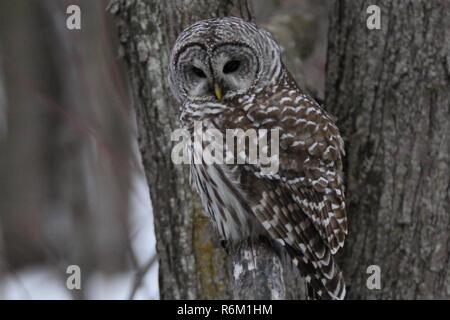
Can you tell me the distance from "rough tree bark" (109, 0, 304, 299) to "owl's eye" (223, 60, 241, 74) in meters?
0.72

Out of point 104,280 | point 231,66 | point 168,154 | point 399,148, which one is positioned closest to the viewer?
point 231,66

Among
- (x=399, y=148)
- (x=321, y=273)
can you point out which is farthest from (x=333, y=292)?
(x=399, y=148)

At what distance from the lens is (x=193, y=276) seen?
4.52 metres

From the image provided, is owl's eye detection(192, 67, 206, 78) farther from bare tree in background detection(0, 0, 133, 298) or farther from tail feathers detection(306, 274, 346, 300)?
bare tree in background detection(0, 0, 133, 298)

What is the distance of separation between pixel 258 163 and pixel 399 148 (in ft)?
3.42

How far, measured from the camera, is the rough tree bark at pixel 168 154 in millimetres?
4500

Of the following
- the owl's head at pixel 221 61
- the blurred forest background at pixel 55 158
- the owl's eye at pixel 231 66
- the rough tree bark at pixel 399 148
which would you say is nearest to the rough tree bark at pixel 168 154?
the owl's head at pixel 221 61

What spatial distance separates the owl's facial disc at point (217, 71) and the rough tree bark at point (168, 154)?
617 millimetres

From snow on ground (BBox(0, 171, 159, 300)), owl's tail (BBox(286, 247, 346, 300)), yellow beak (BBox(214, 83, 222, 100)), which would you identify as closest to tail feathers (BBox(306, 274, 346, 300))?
owl's tail (BBox(286, 247, 346, 300))

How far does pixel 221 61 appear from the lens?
3.77 m

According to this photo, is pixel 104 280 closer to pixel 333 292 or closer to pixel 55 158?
pixel 55 158

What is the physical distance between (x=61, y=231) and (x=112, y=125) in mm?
2050

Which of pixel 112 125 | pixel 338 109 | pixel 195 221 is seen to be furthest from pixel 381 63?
pixel 112 125

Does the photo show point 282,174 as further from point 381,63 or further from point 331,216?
point 381,63
